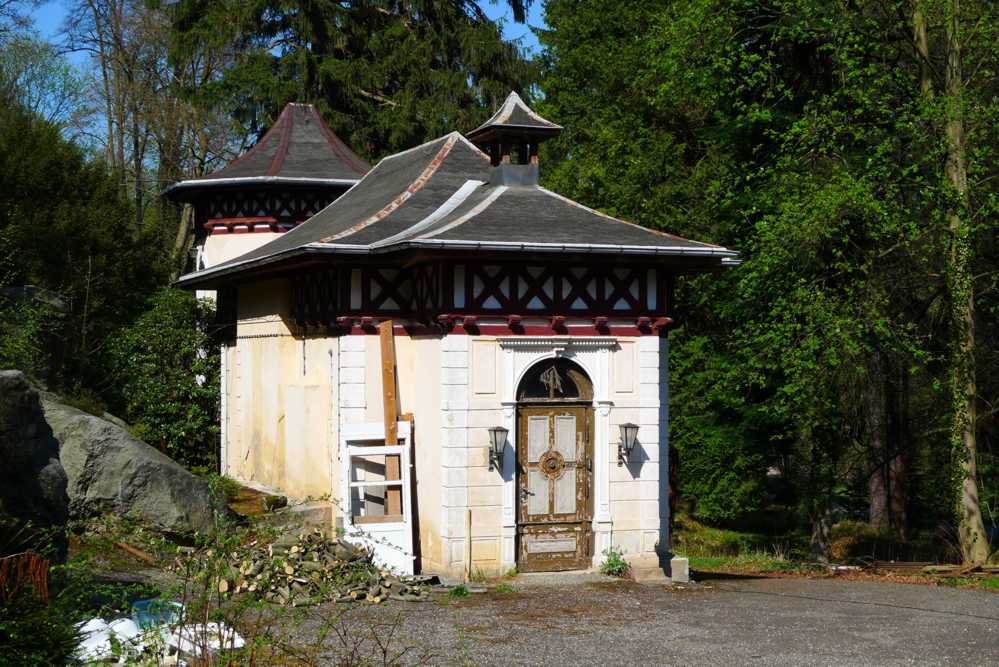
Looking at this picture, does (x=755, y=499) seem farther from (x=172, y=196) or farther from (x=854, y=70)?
(x=172, y=196)

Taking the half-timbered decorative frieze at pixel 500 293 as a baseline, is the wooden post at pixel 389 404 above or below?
below

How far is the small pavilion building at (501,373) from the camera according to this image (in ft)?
48.2

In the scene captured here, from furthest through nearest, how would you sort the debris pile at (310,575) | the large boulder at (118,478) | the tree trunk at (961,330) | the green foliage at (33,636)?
the tree trunk at (961,330) → the large boulder at (118,478) → the debris pile at (310,575) → the green foliage at (33,636)

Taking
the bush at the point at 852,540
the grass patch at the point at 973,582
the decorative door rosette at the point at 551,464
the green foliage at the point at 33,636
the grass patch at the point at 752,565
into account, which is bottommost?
the bush at the point at 852,540

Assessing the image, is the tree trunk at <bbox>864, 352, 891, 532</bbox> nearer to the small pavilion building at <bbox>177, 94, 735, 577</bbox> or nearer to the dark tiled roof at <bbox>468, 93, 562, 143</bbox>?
the small pavilion building at <bbox>177, 94, 735, 577</bbox>

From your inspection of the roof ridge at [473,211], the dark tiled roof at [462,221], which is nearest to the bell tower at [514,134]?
the dark tiled roof at [462,221]

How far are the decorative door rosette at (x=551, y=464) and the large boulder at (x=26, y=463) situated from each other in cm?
652

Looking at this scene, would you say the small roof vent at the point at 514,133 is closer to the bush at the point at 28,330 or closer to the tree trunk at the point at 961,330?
the tree trunk at the point at 961,330

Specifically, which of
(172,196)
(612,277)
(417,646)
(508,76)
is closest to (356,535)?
(417,646)

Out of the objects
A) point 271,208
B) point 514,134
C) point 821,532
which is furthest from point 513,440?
point 271,208

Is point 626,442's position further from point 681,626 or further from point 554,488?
point 681,626

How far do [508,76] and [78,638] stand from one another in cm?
2722

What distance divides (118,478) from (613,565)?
6.02 meters

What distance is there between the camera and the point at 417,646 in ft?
34.3
